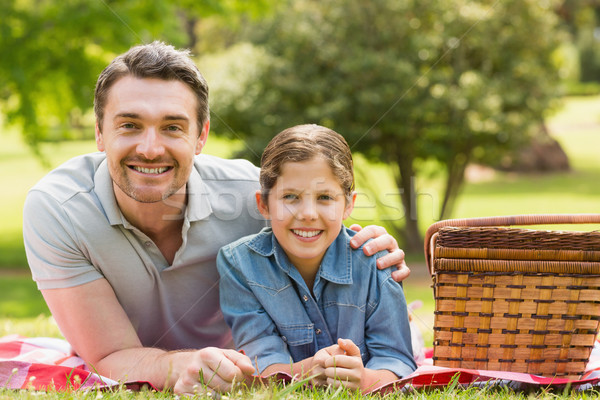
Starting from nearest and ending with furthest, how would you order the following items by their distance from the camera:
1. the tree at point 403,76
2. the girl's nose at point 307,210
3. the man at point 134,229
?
the girl's nose at point 307,210
the man at point 134,229
the tree at point 403,76

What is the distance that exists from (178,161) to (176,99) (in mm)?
279

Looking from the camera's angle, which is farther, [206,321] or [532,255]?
[206,321]

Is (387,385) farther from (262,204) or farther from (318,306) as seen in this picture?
(262,204)

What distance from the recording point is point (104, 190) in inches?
121

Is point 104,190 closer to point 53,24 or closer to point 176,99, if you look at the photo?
point 176,99

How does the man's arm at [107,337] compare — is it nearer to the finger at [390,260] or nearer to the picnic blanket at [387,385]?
the picnic blanket at [387,385]

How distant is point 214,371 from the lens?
98.6 inches

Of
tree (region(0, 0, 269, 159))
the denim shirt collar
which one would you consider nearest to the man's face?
the denim shirt collar

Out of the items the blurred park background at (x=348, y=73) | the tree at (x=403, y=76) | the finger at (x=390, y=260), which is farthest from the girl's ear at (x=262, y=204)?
the tree at (x=403, y=76)

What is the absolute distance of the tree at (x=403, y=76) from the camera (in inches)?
385

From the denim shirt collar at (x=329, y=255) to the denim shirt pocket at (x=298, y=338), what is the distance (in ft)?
0.71

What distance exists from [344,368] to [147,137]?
129 cm

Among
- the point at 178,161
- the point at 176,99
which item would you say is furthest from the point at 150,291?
the point at 176,99

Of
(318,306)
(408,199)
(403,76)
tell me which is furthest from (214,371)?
(408,199)
